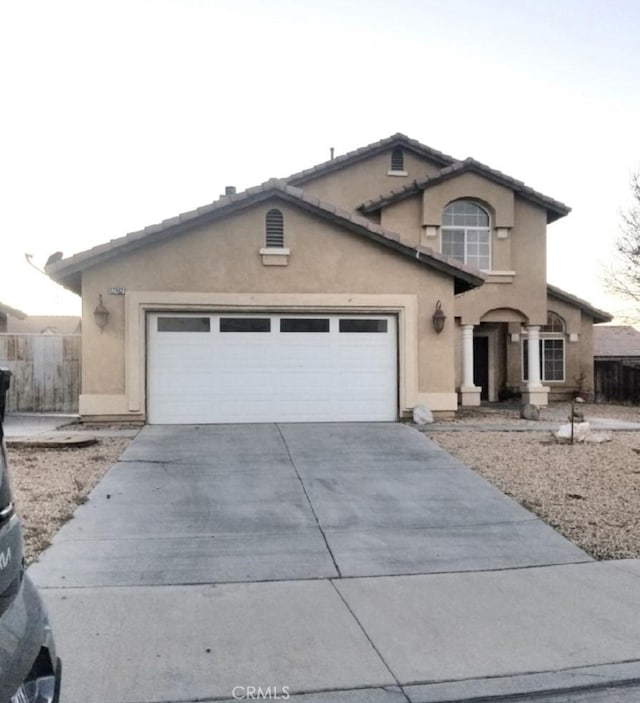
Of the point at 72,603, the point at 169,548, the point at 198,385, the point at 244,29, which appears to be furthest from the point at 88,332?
the point at 72,603

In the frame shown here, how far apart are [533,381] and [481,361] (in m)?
2.87

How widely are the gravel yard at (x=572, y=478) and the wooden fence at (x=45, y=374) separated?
9042mm

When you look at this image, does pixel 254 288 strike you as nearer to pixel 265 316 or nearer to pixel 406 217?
pixel 265 316

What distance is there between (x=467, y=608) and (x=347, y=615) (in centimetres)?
90

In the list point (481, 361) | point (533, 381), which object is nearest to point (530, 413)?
point (533, 381)

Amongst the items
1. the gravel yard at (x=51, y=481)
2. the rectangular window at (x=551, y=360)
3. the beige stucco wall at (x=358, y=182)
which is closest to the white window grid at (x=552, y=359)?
the rectangular window at (x=551, y=360)

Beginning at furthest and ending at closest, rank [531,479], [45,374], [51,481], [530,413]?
1. [45,374]
2. [530,413]
3. [531,479]
4. [51,481]

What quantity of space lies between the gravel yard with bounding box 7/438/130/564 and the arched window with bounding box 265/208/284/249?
473cm

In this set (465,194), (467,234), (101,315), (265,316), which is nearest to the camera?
(101,315)

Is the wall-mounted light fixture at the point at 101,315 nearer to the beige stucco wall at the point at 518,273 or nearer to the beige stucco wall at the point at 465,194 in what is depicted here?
the beige stucco wall at the point at 465,194

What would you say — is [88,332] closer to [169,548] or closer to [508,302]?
[169,548]

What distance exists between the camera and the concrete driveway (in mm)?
4020

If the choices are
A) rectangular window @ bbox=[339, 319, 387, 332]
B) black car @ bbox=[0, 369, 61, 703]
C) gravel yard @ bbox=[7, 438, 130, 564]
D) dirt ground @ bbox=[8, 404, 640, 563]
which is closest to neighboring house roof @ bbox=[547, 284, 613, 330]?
dirt ground @ bbox=[8, 404, 640, 563]

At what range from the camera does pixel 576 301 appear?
2164cm
